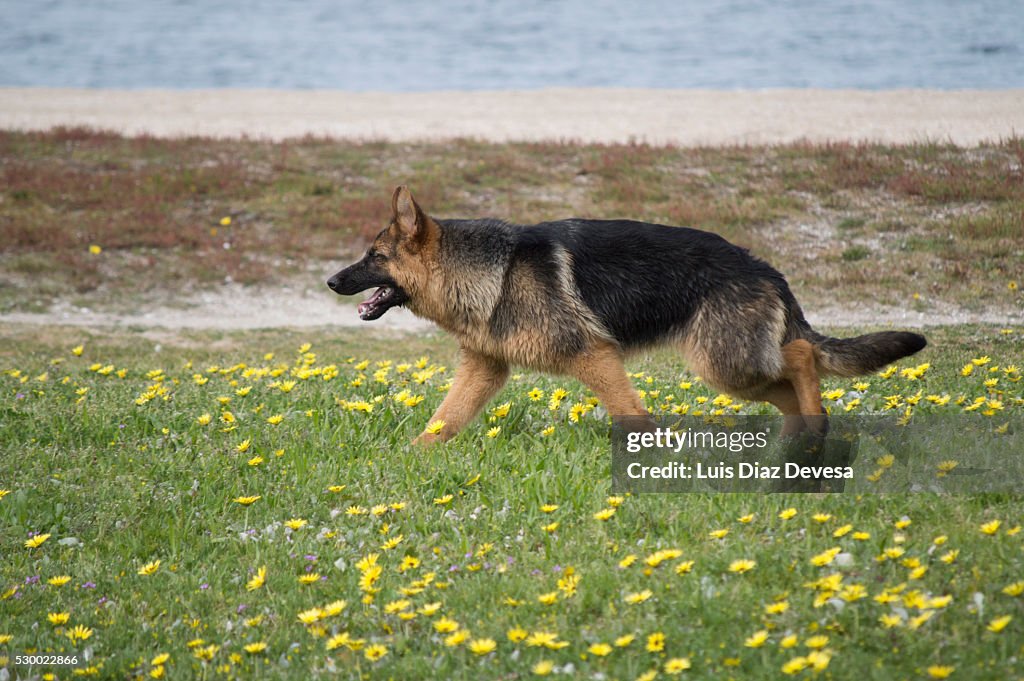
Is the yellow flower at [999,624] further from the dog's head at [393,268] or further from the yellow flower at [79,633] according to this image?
the dog's head at [393,268]

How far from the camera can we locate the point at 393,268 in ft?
20.6

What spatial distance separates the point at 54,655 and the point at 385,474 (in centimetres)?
199

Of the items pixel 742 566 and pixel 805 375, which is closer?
pixel 742 566

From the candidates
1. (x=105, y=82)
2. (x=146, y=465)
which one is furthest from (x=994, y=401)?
(x=105, y=82)

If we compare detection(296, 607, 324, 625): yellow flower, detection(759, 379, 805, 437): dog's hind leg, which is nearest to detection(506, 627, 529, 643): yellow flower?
detection(296, 607, 324, 625): yellow flower

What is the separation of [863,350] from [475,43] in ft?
151

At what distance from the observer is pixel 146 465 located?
6.17 m

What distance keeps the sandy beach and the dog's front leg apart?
28.7 feet

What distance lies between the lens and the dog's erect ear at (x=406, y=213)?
6062 mm

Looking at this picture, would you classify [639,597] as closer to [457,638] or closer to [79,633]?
[457,638]

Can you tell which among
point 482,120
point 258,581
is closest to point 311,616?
point 258,581

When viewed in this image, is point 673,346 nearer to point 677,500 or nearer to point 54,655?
point 677,500

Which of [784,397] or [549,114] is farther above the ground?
[549,114]

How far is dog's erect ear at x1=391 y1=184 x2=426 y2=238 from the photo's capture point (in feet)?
19.9
